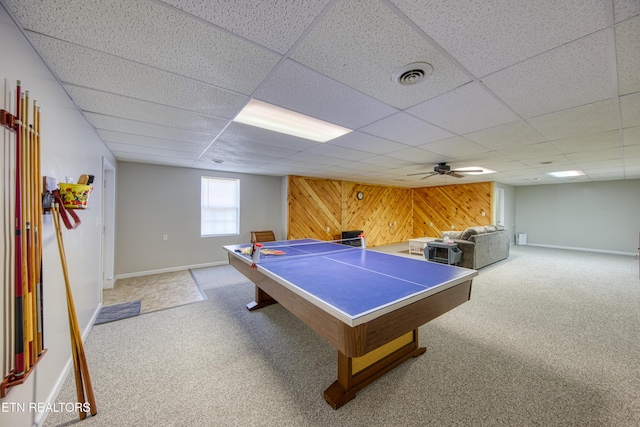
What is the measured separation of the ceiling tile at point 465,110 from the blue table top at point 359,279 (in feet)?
4.72

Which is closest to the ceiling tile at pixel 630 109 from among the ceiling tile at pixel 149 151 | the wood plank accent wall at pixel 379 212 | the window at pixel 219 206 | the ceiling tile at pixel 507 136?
the ceiling tile at pixel 507 136

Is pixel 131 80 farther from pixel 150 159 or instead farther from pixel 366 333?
pixel 150 159

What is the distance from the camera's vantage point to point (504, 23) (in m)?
1.19

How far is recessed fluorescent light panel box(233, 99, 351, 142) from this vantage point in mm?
2405

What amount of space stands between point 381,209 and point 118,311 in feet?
24.7

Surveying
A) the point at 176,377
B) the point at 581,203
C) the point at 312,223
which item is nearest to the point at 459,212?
the point at 581,203

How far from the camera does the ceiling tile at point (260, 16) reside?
1.10 metres

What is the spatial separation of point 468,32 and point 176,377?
3.04 m

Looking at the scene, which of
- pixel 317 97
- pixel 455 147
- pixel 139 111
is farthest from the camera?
pixel 455 147

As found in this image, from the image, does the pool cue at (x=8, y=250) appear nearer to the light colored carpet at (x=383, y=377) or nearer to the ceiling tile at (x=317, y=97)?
the light colored carpet at (x=383, y=377)

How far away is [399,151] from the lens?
12.3ft

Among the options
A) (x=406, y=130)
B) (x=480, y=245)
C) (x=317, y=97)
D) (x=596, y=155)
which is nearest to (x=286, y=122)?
(x=317, y=97)

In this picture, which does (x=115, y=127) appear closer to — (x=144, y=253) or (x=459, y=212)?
(x=144, y=253)

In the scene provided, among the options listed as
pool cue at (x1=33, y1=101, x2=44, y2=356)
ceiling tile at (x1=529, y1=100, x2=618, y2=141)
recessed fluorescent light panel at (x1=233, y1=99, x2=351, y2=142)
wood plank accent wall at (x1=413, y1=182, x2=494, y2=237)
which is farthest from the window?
wood plank accent wall at (x1=413, y1=182, x2=494, y2=237)
